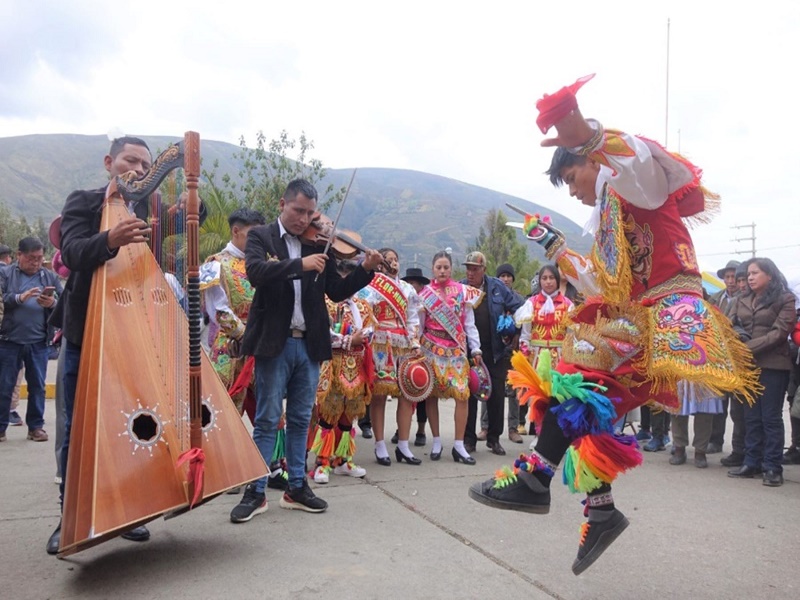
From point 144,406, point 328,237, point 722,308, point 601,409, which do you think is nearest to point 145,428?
point 144,406

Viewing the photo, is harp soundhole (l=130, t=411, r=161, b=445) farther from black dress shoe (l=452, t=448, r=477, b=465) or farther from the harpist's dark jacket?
black dress shoe (l=452, t=448, r=477, b=465)

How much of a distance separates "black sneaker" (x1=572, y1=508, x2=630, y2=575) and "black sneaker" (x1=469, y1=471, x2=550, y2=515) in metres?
0.20

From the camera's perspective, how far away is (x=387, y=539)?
343 cm

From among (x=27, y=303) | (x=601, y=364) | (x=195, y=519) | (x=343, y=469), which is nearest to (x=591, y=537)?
(x=601, y=364)

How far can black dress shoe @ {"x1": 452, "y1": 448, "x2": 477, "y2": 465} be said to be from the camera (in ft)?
18.9

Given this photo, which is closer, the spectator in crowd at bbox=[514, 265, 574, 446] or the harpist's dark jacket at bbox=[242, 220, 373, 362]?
the harpist's dark jacket at bbox=[242, 220, 373, 362]

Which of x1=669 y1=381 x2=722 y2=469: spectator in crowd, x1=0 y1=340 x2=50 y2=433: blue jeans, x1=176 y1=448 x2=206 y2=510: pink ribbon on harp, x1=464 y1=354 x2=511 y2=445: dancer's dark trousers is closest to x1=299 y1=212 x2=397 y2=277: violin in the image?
x1=176 y1=448 x2=206 y2=510: pink ribbon on harp

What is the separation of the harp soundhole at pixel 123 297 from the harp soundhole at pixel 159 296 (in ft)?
0.46

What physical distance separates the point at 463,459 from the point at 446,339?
3.63 ft

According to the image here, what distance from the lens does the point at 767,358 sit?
214 inches

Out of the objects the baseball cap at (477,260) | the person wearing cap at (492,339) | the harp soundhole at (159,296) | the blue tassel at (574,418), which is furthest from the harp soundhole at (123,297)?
the baseball cap at (477,260)

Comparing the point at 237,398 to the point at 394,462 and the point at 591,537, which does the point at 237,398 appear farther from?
the point at 591,537

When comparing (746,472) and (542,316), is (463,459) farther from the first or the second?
(746,472)

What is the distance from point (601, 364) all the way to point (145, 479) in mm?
2022
